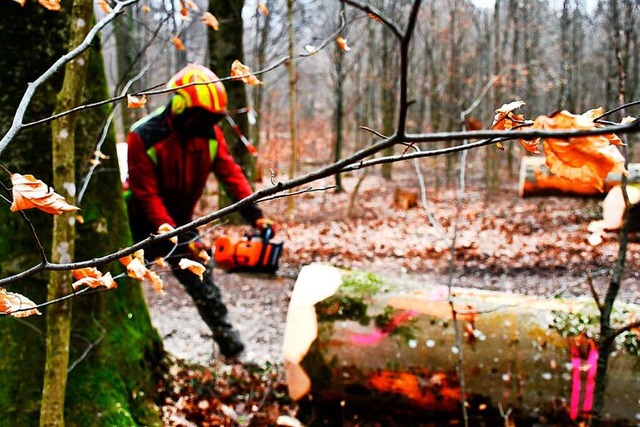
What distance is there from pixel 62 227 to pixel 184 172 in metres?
1.73

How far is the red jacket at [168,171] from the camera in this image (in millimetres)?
3584

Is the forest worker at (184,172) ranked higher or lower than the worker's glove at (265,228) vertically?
higher

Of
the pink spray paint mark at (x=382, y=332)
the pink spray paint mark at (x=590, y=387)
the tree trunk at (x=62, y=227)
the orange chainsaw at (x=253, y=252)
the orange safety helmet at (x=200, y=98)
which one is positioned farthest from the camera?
the orange chainsaw at (x=253, y=252)

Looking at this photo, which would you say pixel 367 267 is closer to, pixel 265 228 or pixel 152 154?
pixel 265 228

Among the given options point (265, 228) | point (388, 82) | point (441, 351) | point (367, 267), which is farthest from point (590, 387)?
point (388, 82)

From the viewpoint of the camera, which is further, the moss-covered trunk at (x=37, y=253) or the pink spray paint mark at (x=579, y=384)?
the pink spray paint mark at (x=579, y=384)

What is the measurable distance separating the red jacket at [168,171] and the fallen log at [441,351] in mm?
1138

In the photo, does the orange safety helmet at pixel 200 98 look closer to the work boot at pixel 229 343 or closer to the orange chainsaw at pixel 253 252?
the orange chainsaw at pixel 253 252

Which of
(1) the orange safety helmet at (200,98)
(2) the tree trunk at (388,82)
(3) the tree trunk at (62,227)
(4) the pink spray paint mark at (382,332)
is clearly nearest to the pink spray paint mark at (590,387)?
(4) the pink spray paint mark at (382,332)

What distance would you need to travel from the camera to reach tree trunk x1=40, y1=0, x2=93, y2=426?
7.06ft

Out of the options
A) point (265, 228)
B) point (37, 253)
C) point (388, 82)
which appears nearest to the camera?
point (37, 253)

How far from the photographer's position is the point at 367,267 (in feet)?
24.4

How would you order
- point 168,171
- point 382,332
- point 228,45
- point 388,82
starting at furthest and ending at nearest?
point 388,82 → point 228,45 → point 168,171 → point 382,332

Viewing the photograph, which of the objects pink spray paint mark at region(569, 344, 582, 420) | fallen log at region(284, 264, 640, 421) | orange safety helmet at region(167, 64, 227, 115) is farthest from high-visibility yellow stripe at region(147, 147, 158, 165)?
pink spray paint mark at region(569, 344, 582, 420)
